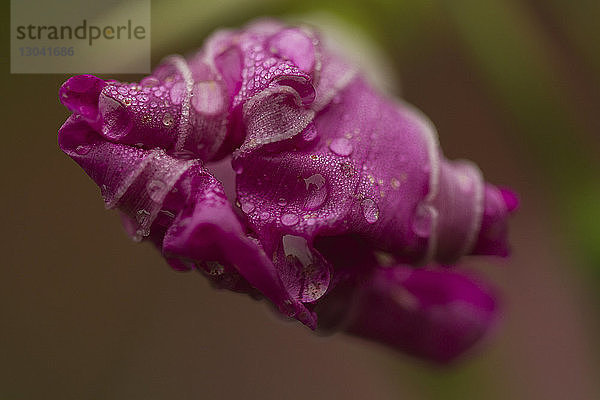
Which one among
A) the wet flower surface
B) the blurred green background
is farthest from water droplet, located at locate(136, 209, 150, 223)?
the blurred green background

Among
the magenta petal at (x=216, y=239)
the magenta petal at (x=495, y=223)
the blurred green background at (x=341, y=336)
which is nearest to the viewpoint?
the magenta petal at (x=216, y=239)

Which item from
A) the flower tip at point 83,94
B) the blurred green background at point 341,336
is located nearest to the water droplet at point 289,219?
the flower tip at point 83,94

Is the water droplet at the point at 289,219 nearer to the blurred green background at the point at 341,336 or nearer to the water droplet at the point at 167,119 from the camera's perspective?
the water droplet at the point at 167,119

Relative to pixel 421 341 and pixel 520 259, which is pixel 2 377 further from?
pixel 520 259

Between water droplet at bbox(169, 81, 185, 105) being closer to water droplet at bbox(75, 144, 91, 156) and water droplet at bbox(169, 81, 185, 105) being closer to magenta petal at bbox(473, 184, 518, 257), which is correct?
water droplet at bbox(75, 144, 91, 156)

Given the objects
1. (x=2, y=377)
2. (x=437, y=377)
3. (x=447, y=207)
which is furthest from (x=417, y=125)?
(x=2, y=377)
